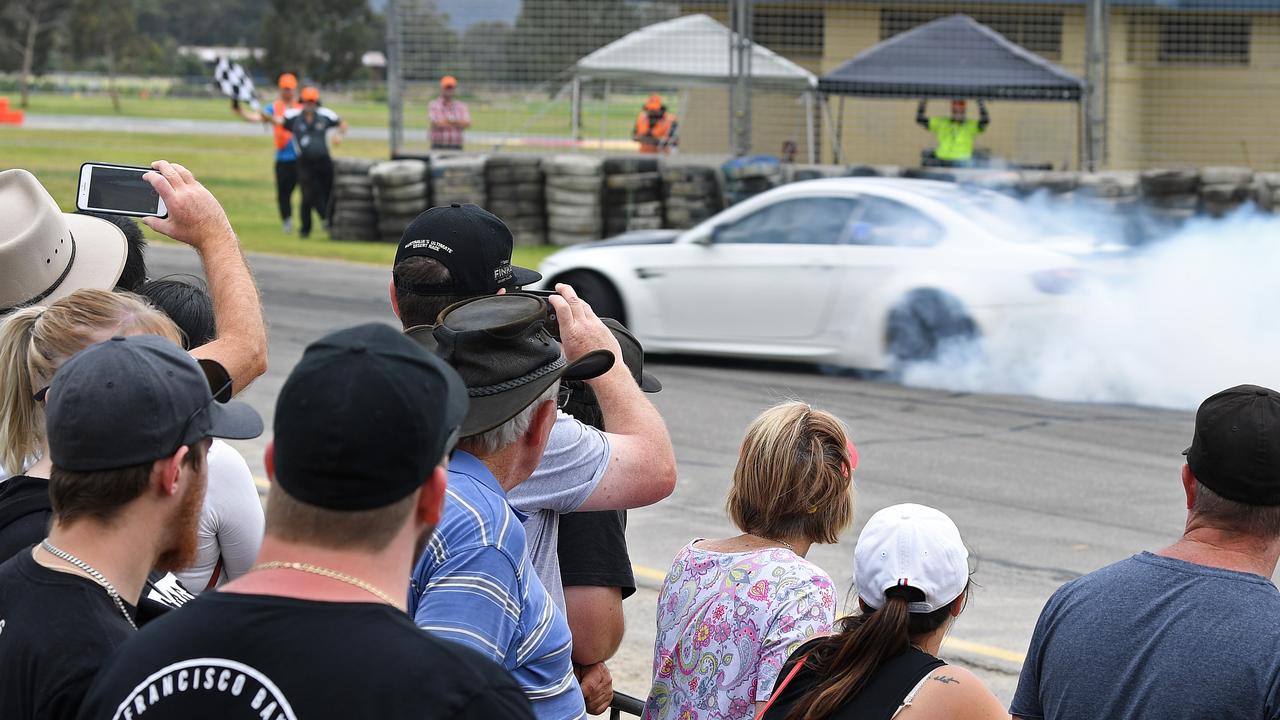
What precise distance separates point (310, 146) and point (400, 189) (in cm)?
204

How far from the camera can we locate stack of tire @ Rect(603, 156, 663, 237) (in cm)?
1798

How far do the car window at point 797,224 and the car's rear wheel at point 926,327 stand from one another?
782mm

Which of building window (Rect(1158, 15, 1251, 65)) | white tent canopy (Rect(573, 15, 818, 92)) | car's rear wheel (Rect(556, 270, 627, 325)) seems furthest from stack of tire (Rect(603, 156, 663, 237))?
building window (Rect(1158, 15, 1251, 65))

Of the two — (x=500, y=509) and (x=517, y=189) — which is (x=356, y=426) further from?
(x=517, y=189)

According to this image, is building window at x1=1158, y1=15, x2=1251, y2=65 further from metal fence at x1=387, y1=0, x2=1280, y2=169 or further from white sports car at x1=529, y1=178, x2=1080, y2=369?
white sports car at x1=529, y1=178, x2=1080, y2=369

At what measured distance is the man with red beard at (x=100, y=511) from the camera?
2141 millimetres

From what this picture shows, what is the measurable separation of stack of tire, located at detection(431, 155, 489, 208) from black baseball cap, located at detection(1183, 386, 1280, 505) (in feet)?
51.8

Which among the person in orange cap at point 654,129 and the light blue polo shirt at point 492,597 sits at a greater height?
the person in orange cap at point 654,129

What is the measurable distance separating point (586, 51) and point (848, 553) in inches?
551

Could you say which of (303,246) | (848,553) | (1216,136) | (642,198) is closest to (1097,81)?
(1216,136)

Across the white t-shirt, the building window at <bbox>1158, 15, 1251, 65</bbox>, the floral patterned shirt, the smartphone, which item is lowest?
the floral patterned shirt

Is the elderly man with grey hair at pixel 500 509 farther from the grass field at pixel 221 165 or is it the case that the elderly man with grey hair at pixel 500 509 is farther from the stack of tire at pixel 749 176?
the stack of tire at pixel 749 176

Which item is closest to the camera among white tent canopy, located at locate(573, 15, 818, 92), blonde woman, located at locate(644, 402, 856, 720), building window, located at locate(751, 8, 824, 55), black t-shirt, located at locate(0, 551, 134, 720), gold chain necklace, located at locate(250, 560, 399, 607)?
gold chain necklace, located at locate(250, 560, 399, 607)

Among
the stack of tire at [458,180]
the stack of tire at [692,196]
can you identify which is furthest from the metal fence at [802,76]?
the stack of tire at [458,180]
